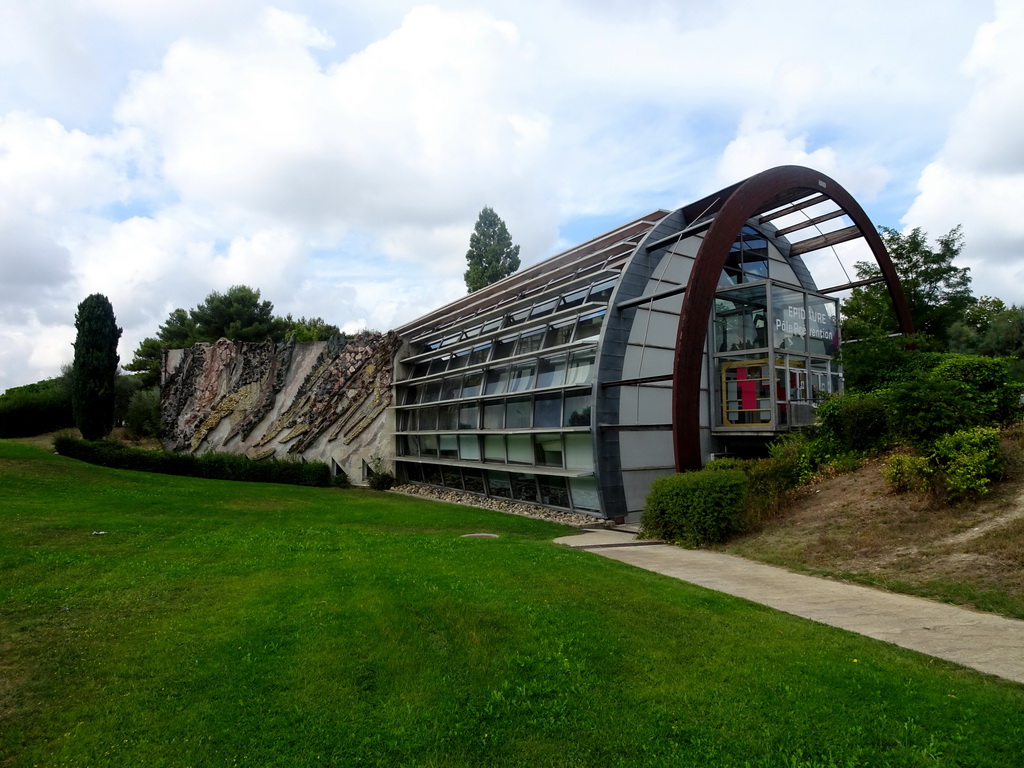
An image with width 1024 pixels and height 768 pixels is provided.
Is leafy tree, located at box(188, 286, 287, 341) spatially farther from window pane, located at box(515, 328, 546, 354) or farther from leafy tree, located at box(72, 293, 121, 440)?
window pane, located at box(515, 328, 546, 354)

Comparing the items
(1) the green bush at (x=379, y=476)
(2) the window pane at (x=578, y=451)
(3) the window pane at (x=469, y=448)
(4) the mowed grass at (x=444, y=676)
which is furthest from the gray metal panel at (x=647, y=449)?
(1) the green bush at (x=379, y=476)

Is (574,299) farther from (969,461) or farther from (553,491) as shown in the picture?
(969,461)

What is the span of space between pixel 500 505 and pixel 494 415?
3.85 meters

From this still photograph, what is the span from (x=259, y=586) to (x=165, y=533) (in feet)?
21.4

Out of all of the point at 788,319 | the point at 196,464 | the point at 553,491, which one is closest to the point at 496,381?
the point at 553,491

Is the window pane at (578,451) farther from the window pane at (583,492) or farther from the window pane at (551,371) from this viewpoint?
the window pane at (551,371)

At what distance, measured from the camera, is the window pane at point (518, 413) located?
952 inches

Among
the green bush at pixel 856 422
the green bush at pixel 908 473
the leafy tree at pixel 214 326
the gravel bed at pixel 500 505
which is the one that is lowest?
the gravel bed at pixel 500 505

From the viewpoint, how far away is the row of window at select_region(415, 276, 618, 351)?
22.2 meters

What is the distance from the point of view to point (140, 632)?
6.68 metres

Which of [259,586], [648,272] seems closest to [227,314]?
[648,272]

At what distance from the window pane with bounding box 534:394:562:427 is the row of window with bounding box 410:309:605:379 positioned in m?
1.96

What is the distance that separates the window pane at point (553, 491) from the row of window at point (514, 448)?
622mm

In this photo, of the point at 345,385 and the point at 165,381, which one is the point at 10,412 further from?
the point at 345,385
